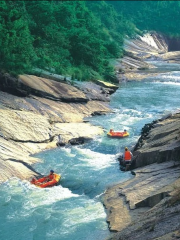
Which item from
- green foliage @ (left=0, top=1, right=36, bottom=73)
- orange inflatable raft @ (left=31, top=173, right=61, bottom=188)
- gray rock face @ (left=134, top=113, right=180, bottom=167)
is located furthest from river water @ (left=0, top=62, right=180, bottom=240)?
green foliage @ (left=0, top=1, right=36, bottom=73)

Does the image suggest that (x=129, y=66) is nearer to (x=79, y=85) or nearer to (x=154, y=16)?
(x=79, y=85)

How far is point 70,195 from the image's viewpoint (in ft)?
64.4

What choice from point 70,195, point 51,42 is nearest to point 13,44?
point 51,42

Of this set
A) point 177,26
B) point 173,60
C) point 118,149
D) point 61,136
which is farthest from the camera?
point 177,26

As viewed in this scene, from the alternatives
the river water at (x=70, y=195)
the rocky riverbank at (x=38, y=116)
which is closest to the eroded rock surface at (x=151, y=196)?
the river water at (x=70, y=195)

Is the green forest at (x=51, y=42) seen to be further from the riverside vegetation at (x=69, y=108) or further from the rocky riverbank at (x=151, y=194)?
the rocky riverbank at (x=151, y=194)

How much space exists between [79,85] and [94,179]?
20835 mm

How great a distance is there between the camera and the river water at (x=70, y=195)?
16094 millimetres

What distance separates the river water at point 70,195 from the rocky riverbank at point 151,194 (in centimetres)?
74

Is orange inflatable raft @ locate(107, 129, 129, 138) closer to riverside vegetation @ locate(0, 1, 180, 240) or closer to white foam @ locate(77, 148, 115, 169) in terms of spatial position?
riverside vegetation @ locate(0, 1, 180, 240)

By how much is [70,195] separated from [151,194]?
4370 mm

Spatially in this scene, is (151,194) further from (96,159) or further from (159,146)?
(96,159)

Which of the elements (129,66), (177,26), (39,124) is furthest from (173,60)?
(39,124)

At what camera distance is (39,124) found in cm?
2936
